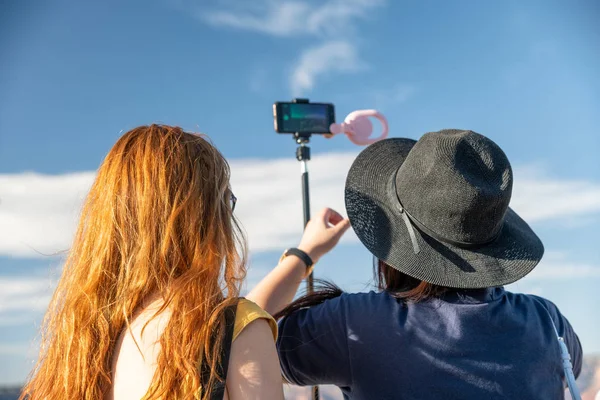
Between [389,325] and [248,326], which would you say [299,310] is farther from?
[248,326]

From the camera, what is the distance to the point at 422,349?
1781 mm

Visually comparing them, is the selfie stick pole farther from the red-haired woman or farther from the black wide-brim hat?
the red-haired woman

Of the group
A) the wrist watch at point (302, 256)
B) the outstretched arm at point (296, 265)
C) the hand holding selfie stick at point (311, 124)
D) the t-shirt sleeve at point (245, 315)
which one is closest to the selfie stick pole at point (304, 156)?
the hand holding selfie stick at point (311, 124)

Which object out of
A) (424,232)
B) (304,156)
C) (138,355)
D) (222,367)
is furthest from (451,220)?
(304,156)

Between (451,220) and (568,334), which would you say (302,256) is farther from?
(568,334)

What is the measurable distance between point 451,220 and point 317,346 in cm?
47

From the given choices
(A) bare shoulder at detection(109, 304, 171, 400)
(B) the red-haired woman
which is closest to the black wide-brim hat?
(B) the red-haired woman

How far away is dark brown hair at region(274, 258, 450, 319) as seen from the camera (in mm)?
1854

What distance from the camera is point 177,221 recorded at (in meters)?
1.59

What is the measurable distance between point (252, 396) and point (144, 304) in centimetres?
32

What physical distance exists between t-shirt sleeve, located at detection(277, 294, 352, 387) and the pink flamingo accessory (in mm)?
1138

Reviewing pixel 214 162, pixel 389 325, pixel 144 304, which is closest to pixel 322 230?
pixel 389 325

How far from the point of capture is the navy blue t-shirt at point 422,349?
1.78 meters

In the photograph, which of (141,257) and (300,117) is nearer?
(141,257)
